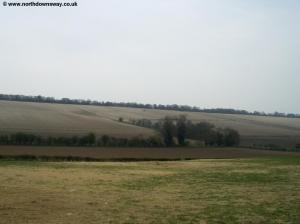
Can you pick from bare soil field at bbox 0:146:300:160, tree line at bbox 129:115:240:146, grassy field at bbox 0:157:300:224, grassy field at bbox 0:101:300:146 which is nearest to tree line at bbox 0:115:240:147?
tree line at bbox 129:115:240:146

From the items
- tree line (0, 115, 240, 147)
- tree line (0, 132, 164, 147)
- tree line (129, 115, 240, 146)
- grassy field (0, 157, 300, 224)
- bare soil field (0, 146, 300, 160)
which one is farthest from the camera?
tree line (129, 115, 240, 146)

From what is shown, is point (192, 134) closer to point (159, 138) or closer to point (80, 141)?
point (159, 138)

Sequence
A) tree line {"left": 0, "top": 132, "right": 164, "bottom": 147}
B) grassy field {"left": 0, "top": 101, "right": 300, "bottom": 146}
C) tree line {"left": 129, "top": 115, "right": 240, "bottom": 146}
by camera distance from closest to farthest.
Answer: tree line {"left": 0, "top": 132, "right": 164, "bottom": 147} → grassy field {"left": 0, "top": 101, "right": 300, "bottom": 146} → tree line {"left": 129, "top": 115, "right": 240, "bottom": 146}

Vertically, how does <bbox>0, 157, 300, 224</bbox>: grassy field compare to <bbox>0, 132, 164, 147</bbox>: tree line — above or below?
above

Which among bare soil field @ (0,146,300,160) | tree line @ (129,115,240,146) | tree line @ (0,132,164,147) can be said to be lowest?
bare soil field @ (0,146,300,160)

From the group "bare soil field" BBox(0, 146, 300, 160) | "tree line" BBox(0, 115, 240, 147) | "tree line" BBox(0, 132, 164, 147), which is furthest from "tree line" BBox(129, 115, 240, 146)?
"bare soil field" BBox(0, 146, 300, 160)

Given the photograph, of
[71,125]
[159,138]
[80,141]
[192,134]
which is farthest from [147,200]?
[192,134]

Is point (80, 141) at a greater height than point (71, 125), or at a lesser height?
lesser

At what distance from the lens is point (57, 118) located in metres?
111

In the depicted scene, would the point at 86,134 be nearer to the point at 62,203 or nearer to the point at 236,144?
the point at 236,144

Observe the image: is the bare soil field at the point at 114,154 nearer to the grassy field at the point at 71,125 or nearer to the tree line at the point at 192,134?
the grassy field at the point at 71,125

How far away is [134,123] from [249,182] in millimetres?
88300

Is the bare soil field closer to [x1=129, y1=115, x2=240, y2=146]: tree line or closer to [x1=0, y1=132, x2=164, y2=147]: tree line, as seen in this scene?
[x1=0, y1=132, x2=164, y2=147]: tree line

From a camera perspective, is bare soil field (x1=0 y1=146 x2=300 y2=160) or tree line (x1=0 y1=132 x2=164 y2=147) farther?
tree line (x1=0 y1=132 x2=164 y2=147)
